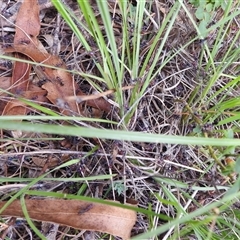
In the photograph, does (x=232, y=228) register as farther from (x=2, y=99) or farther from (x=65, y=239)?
(x=2, y=99)

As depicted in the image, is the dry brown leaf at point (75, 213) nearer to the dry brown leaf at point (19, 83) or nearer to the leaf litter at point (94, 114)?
the leaf litter at point (94, 114)

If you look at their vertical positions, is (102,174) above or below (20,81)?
below

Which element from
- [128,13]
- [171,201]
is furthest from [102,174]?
[128,13]

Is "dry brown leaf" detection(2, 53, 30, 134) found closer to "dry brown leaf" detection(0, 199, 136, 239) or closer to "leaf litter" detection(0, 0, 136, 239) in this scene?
"leaf litter" detection(0, 0, 136, 239)

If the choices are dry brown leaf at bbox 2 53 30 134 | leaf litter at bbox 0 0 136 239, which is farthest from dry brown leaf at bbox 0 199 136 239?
dry brown leaf at bbox 2 53 30 134

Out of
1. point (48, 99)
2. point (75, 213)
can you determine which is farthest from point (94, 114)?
point (75, 213)

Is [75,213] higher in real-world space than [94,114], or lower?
lower

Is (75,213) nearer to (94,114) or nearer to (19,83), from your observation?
(94,114)

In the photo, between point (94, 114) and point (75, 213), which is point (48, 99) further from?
point (75, 213)

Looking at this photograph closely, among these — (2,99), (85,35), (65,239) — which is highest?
(85,35)
